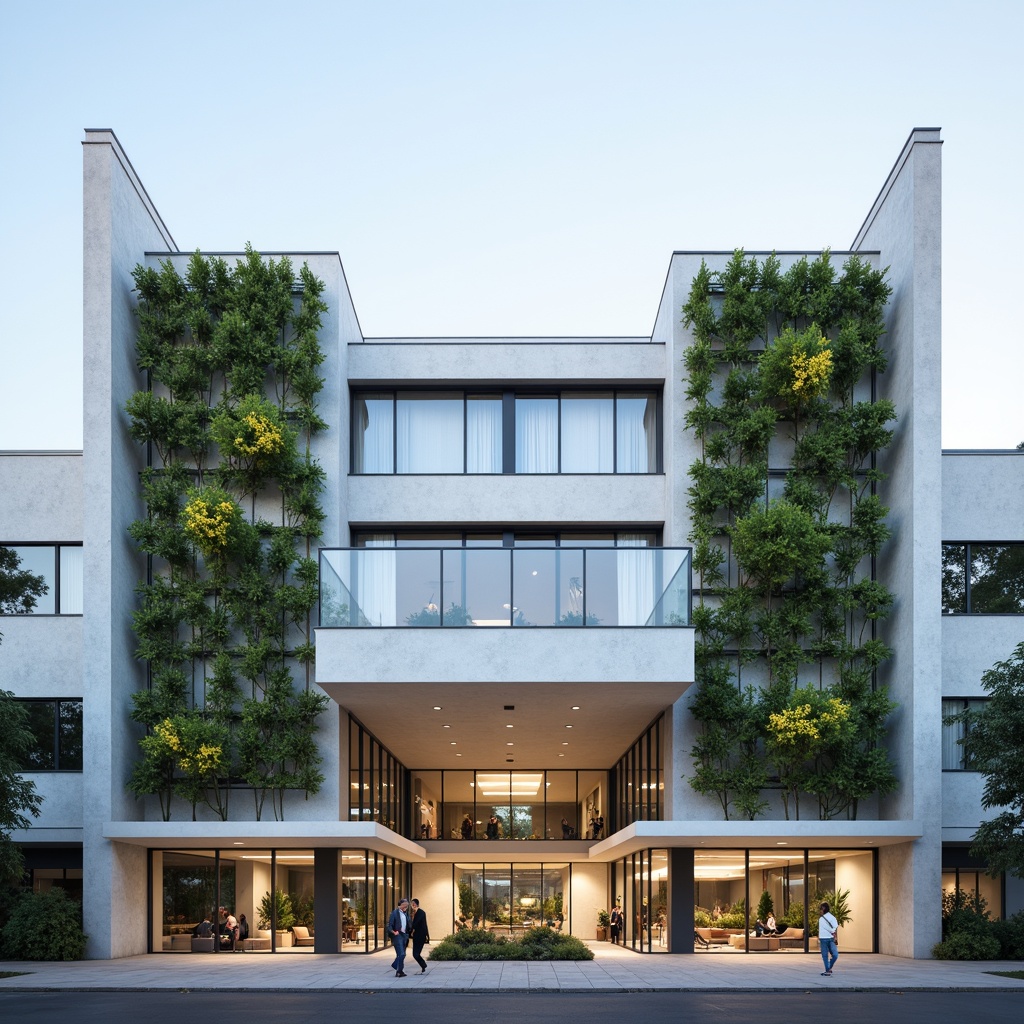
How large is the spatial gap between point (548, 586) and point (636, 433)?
8.54m

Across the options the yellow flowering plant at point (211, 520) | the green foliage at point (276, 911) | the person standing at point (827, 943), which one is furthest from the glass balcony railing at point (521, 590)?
the green foliage at point (276, 911)

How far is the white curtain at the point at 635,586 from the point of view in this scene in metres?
23.7

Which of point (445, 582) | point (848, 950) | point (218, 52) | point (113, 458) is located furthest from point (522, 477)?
point (848, 950)

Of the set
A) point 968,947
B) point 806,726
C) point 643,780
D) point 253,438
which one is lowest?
point 968,947

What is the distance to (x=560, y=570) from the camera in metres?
24.0

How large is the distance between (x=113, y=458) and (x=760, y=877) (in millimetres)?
19373

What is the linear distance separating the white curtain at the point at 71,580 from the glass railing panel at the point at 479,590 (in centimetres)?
1071

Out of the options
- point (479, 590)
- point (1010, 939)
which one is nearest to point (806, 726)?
point (1010, 939)

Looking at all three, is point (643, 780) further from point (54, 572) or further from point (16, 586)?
point (16, 586)

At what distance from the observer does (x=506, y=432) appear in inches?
1220

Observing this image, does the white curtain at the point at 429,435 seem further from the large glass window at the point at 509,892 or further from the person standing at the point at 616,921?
the large glass window at the point at 509,892

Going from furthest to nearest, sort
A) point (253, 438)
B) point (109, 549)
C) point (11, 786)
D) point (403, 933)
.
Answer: point (253, 438) < point (109, 549) < point (11, 786) < point (403, 933)

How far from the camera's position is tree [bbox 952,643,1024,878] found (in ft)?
78.2

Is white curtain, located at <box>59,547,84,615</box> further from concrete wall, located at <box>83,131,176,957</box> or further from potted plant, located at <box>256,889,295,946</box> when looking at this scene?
potted plant, located at <box>256,889,295,946</box>
